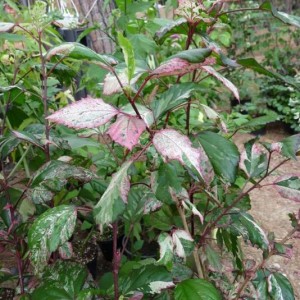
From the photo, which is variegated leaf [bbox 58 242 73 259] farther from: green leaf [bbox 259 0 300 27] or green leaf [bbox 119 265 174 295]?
green leaf [bbox 259 0 300 27]

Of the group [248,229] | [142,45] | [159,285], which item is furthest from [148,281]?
[142,45]

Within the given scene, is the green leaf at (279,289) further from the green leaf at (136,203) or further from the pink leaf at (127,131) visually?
the pink leaf at (127,131)

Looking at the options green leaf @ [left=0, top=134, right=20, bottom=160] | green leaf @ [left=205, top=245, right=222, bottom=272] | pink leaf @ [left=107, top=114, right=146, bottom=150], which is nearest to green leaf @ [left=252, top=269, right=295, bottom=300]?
green leaf @ [left=205, top=245, right=222, bottom=272]

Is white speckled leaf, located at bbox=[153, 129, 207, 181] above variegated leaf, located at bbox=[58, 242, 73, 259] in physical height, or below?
above

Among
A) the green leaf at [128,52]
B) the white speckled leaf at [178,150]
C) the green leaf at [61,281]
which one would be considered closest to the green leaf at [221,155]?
the white speckled leaf at [178,150]

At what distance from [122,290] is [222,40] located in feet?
8.67

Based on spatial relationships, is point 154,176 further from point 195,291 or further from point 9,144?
point 9,144

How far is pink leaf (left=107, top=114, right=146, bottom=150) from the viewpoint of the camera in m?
0.64

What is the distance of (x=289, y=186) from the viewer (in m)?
0.94

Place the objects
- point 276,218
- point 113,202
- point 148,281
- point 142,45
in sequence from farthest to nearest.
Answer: point 276,218
point 142,45
point 148,281
point 113,202

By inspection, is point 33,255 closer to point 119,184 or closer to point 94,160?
point 119,184

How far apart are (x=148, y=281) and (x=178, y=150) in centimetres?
43

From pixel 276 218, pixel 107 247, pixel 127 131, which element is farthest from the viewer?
pixel 276 218

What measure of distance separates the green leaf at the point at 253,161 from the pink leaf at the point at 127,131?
1.35ft
